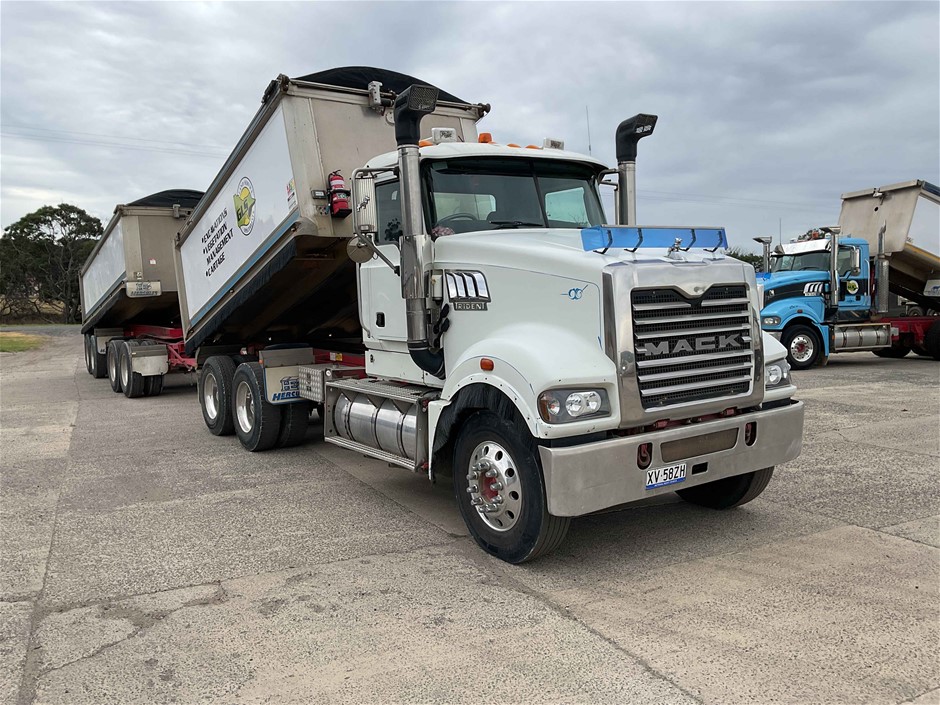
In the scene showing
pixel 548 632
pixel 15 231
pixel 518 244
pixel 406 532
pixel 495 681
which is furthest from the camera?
pixel 15 231

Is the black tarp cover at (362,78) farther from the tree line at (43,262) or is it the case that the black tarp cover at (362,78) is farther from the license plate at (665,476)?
the tree line at (43,262)

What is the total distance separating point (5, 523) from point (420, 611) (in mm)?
3742

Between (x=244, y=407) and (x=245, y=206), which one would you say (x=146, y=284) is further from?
(x=245, y=206)

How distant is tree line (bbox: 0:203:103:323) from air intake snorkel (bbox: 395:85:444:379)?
5711cm

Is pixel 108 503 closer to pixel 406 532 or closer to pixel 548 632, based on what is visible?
pixel 406 532

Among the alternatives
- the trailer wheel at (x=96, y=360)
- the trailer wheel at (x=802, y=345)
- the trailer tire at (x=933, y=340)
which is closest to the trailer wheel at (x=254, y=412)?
the trailer wheel at (x=96, y=360)

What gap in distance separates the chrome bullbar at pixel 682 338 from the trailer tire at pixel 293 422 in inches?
188

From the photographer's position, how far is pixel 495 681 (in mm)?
3182

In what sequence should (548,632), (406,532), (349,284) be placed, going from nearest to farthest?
(548,632), (406,532), (349,284)

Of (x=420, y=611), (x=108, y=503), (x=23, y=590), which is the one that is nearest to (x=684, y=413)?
(x=420, y=611)

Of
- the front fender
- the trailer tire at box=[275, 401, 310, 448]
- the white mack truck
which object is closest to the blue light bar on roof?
the white mack truck

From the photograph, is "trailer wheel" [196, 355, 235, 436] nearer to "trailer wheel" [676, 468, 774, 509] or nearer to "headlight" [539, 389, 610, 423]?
"trailer wheel" [676, 468, 774, 509]

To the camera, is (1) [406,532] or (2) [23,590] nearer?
(2) [23,590]

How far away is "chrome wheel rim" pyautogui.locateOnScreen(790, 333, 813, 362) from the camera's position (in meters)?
15.2
